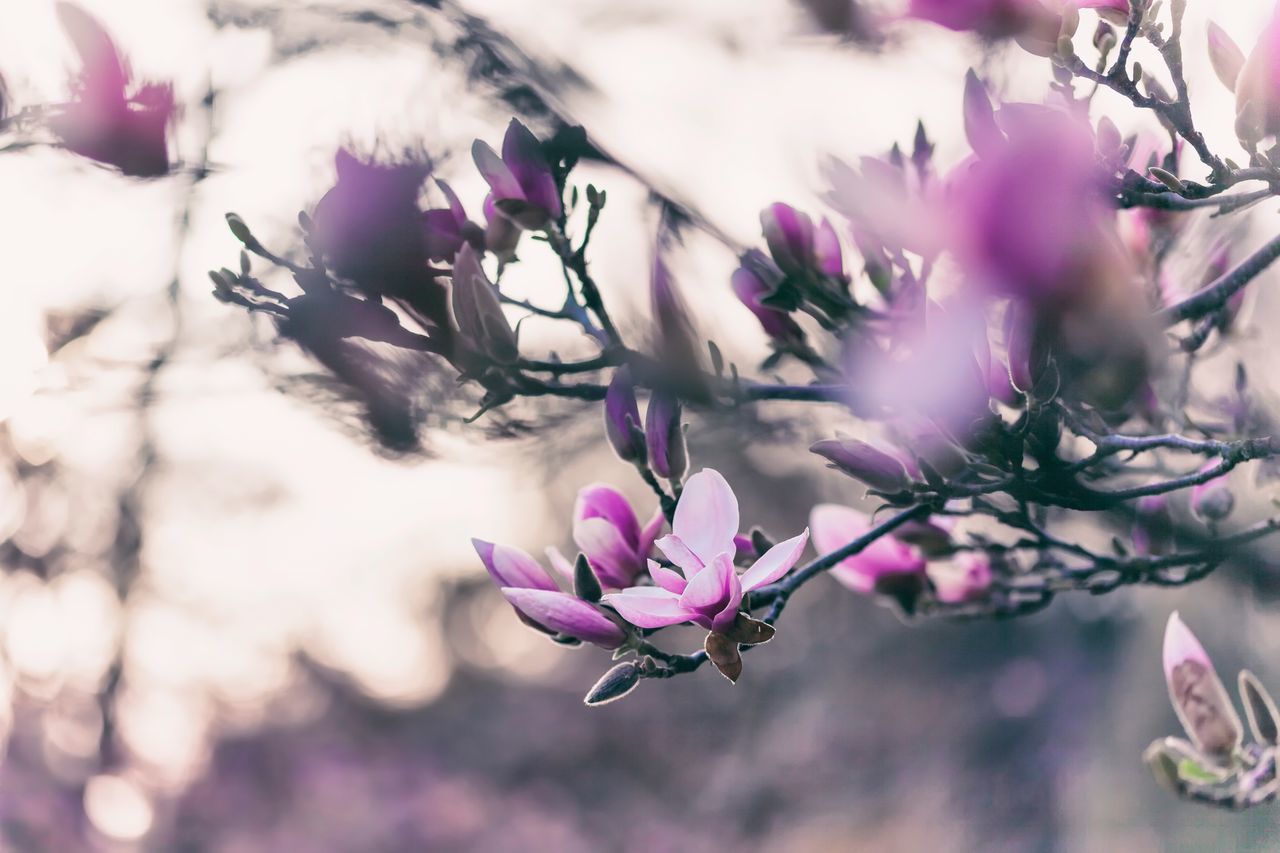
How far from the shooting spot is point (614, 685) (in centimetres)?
46

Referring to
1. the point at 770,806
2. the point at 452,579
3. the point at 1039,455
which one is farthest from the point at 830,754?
the point at 1039,455

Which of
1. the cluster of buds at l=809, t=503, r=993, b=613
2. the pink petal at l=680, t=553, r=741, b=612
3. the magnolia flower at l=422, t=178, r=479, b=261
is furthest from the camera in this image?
the cluster of buds at l=809, t=503, r=993, b=613

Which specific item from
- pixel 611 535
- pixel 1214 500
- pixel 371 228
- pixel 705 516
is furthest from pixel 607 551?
pixel 1214 500

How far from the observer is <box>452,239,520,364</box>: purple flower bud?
1.62 ft

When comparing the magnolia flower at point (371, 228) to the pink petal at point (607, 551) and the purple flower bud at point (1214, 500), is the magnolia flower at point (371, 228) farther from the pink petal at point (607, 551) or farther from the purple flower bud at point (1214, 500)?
the purple flower bud at point (1214, 500)

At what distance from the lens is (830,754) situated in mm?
→ 6195

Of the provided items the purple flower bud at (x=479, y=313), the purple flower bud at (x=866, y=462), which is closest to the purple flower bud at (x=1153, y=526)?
the purple flower bud at (x=866, y=462)

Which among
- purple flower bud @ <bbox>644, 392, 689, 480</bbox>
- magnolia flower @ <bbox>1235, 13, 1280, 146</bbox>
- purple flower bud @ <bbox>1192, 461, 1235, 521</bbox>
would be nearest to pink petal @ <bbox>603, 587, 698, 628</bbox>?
purple flower bud @ <bbox>644, 392, 689, 480</bbox>

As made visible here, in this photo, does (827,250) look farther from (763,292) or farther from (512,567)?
(512,567)

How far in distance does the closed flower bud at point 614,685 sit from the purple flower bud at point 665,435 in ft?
0.37

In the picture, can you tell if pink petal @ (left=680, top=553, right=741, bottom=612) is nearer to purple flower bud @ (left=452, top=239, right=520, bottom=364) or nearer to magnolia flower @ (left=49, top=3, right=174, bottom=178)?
purple flower bud @ (left=452, top=239, right=520, bottom=364)

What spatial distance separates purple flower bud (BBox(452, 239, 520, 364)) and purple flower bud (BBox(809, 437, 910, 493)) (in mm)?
178

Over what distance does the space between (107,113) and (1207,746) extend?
809mm

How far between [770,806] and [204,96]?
577 cm
